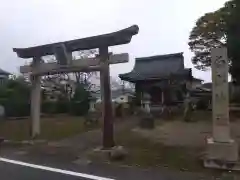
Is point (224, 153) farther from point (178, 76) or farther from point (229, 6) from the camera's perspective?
point (178, 76)

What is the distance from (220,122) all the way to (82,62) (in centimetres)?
495

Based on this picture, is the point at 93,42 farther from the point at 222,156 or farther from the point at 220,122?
the point at 222,156

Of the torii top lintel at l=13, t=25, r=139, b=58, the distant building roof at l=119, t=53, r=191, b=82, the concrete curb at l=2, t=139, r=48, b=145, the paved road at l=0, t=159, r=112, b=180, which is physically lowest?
the paved road at l=0, t=159, r=112, b=180

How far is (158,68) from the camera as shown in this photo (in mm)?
31516

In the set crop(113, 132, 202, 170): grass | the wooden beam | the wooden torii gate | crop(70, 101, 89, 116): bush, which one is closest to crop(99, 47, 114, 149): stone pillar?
the wooden torii gate

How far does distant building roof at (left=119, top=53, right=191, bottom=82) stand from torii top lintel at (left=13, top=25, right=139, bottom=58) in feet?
54.1

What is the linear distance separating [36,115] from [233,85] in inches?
718

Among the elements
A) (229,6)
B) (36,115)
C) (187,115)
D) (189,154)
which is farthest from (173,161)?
(229,6)

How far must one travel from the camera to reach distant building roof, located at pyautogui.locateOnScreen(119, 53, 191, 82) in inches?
1148

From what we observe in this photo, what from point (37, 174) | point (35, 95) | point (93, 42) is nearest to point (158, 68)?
point (35, 95)

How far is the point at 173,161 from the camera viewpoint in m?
8.46

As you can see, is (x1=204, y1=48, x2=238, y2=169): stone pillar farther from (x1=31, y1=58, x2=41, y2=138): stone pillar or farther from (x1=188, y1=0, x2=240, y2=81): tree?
(x1=188, y1=0, x2=240, y2=81): tree

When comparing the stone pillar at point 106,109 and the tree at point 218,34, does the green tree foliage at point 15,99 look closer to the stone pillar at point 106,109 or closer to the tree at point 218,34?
the tree at point 218,34

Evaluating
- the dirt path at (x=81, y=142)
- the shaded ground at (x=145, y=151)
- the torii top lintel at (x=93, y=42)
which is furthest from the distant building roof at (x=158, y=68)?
the torii top lintel at (x=93, y=42)
